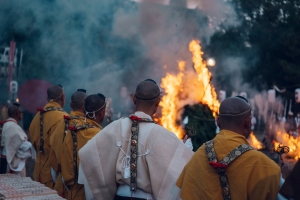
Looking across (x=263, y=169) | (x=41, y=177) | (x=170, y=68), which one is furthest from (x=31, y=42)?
(x=263, y=169)

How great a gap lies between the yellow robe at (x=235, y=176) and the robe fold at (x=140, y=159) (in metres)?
0.51

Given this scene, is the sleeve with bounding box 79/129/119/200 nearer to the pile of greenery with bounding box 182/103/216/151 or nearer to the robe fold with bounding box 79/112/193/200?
the robe fold with bounding box 79/112/193/200

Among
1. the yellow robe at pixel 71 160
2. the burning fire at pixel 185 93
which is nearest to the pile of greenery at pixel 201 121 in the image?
the burning fire at pixel 185 93

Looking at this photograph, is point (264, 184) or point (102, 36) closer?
point (264, 184)

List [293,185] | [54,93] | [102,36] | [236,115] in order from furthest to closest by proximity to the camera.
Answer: [102,36]
[54,93]
[236,115]
[293,185]

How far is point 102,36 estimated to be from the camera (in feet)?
50.5

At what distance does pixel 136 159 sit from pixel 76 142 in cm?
126

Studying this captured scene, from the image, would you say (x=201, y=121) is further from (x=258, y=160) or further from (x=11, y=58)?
(x=11, y=58)

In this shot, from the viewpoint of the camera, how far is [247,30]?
2520 cm

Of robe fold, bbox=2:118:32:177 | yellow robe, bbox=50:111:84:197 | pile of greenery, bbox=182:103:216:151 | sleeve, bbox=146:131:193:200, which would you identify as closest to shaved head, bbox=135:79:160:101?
sleeve, bbox=146:131:193:200

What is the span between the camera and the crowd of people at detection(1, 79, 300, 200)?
292cm

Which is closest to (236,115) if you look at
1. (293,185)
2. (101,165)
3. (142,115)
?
(293,185)

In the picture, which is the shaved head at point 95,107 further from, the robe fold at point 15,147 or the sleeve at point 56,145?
the robe fold at point 15,147

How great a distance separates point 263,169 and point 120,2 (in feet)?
37.6
